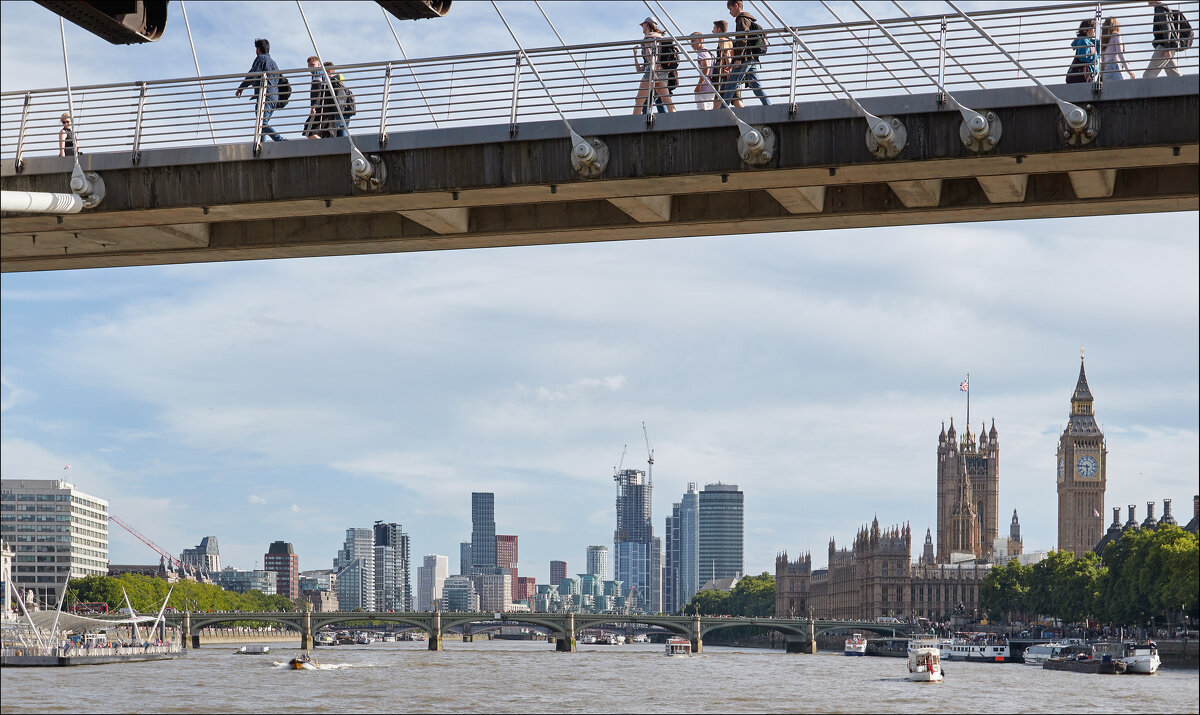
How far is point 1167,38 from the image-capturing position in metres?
22.0

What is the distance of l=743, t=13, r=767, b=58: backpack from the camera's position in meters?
22.9

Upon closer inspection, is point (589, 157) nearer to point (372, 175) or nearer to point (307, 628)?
point (372, 175)

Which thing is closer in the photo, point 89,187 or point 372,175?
point 372,175

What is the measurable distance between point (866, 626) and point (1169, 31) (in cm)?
16348

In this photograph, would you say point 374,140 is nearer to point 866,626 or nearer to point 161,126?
point 161,126

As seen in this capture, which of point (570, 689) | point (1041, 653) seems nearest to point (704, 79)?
point (570, 689)

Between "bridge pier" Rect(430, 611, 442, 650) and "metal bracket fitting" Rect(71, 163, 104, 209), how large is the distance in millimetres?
147422

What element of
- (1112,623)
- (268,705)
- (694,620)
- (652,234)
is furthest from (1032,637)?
(652,234)

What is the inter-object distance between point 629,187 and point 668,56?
225 centimetres

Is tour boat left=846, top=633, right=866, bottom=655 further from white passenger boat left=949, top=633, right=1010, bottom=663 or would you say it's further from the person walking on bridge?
the person walking on bridge

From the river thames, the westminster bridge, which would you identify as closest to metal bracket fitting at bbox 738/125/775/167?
the river thames

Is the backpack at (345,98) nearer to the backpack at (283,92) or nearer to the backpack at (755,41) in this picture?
the backpack at (283,92)

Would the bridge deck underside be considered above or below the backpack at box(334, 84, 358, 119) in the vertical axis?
below

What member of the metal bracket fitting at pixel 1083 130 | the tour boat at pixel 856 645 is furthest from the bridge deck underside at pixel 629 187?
the tour boat at pixel 856 645
